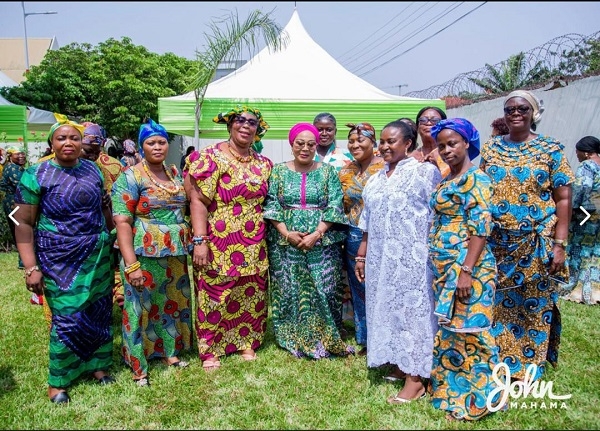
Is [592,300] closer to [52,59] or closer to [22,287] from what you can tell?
[22,287]

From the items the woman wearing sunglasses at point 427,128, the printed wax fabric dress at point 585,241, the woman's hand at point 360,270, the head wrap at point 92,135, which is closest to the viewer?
the woman's hand at point 360,270

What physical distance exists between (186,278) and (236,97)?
5166 millimetres

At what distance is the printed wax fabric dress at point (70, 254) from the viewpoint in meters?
3.33

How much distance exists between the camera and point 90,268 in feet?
11.4

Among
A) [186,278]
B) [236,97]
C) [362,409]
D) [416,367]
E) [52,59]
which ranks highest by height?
[52,59]

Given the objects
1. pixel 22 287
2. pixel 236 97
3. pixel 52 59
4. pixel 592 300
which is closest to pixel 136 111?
pixel 52 59

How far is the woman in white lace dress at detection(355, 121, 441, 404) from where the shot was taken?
3.33 m

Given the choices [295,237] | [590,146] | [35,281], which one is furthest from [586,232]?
[35,281]

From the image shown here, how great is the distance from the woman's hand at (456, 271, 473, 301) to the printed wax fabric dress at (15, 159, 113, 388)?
255 centimetres

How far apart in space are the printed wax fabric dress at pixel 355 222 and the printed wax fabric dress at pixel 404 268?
67 cm

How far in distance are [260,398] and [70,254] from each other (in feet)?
5.61

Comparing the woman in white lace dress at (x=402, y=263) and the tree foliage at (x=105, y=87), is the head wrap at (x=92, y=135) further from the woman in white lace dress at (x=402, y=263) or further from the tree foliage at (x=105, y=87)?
the tree foliage at (x=105, y=87)

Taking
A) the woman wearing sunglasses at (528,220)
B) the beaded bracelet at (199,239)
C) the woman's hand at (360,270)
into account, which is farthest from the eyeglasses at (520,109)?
the beaded bracelet at (199,239)

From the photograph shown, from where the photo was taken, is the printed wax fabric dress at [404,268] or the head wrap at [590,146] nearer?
the printed wax fabric dress at [404,268]
